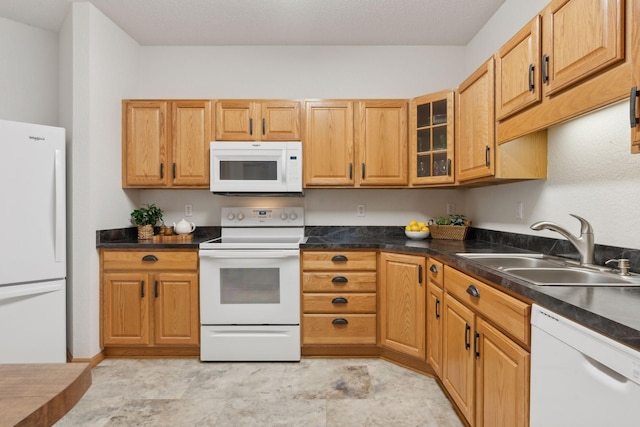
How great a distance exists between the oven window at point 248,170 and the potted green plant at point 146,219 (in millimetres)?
745

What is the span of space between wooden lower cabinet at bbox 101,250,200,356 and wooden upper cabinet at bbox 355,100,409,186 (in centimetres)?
158

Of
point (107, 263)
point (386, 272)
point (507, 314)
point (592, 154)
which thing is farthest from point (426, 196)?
point (107, 263)

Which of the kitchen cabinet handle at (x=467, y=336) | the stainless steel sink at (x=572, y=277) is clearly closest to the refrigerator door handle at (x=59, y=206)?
the kitchen cabinet handle at (x=467, y=336)

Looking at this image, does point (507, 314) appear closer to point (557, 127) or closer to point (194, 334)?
point (557, 127)

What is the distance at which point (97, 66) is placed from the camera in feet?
8.51

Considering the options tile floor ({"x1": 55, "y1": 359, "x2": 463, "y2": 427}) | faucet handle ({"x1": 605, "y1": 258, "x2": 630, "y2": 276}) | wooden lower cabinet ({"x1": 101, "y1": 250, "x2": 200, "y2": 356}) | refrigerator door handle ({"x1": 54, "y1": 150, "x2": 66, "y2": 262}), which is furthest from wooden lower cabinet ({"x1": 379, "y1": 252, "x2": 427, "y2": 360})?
refrigerator door handle ({"x1": 54, "y1": 150, "x2": 66, "y2": 262})

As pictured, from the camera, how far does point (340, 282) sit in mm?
2564

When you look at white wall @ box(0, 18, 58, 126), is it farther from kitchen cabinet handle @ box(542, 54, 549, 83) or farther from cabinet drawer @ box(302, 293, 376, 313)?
kitchen cabinet handle @ box(542, 54, 549, 83)

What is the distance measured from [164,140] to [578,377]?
2980mm

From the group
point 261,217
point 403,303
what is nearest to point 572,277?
point 403,303

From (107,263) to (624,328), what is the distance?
294 centimetres

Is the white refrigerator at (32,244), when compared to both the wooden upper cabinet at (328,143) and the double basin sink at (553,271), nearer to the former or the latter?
the wooden upper cabinet at (328,143)

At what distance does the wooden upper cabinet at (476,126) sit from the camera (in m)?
2.01

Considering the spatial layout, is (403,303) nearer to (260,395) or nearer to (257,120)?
(260,395)
